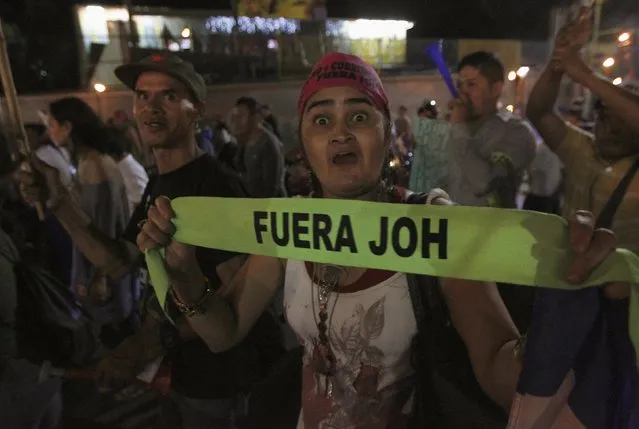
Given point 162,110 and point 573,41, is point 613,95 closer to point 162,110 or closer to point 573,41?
point 573,41

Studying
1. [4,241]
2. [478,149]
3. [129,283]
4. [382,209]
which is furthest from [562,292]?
[129,283]

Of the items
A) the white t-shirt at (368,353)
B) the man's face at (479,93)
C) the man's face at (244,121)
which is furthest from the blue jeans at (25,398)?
the man's face at (244,121)

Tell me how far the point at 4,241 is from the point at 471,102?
2.50m

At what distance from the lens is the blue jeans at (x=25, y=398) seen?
103 inches

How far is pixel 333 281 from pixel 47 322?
193 centimetres

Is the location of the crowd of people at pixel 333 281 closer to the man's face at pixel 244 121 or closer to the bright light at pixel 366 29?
the man's face at pixel 244 121

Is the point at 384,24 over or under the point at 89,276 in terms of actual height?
over

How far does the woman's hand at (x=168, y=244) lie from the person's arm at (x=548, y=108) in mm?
1825

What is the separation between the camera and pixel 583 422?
109 cm

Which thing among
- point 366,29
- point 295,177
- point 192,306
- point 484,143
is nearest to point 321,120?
point 192,306

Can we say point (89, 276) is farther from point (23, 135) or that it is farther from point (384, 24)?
point (384, 24)

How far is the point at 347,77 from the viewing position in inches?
55.9

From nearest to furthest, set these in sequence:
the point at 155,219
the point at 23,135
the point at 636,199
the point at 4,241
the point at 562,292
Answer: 1. the point at 562,292
2. the point at 155,219
3. the point at 636,199
4. the point at 23,135
5. the point at 4,241

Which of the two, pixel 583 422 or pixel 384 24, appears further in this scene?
pixel 384 24
